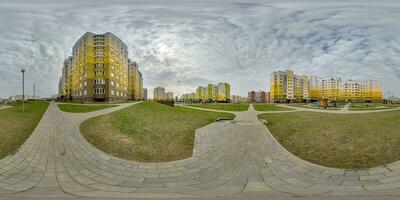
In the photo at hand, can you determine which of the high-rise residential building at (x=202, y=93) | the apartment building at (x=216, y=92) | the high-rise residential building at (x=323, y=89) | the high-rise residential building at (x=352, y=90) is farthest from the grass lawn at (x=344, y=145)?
the high-rise residential building at (x=352, y=90)

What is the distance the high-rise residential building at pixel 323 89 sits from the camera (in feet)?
313

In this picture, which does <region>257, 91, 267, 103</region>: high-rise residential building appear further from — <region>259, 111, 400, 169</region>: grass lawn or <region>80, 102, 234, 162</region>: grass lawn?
<region>80, 102, 234, 162</region>: grass lawn

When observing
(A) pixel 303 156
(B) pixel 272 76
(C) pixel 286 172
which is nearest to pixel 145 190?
(C) pixel 286 172

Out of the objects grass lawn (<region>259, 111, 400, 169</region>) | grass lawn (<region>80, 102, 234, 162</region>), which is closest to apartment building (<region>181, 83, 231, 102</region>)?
grass lawn (<region>80, 102, 234, 162</region>)

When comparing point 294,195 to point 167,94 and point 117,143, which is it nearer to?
point 117,143

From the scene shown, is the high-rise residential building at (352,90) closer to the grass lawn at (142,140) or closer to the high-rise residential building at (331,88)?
the high-rise residential building at (331,88)

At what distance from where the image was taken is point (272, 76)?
9731 cm

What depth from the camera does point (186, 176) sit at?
607 cm

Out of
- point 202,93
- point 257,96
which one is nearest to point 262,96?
point 257,96

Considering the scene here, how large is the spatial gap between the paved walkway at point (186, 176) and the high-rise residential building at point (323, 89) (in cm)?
8933

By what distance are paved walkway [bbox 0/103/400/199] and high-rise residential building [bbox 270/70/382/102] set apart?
89.3 m

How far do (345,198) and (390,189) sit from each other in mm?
1261

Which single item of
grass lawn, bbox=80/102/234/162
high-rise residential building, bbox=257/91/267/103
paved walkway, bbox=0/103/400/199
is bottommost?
paved walkway, bbox=0/103/400/199

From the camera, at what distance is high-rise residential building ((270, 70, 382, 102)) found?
95.4 m
